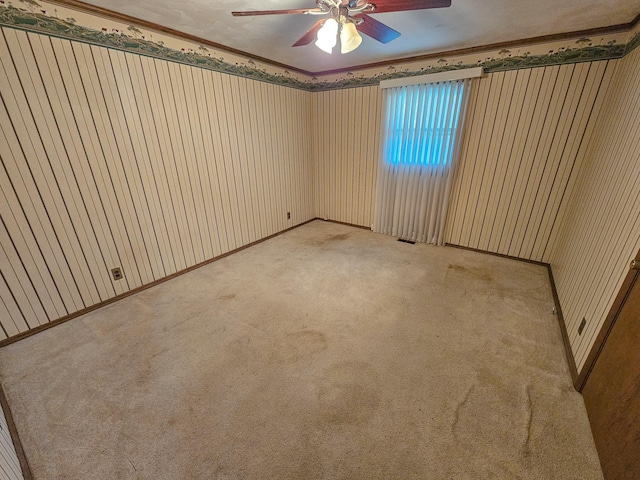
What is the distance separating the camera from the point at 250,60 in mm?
3078

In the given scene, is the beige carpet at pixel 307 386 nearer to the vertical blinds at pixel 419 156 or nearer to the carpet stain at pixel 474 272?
the carpet stain at pixel 474 272

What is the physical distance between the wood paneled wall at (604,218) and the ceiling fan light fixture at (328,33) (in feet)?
6.41

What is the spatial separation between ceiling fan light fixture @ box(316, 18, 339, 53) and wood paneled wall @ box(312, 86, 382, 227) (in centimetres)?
217

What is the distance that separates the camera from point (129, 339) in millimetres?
1974

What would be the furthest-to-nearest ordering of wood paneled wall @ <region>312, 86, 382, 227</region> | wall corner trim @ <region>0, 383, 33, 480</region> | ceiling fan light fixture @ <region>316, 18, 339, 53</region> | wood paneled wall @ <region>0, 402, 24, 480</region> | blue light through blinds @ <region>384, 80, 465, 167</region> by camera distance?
wood paneled wall @ <region>312, 86, 382, 227</region> < blue light through blinds @ <region>384, 80, 465, 167</region> < ceiling fan light fixture @ <region>316, 18, 339, 53</region> < wall corner trim @ <region>0, 383, 33, 480</region> < wood paneled wall @ <region>0, 402, 24, 480</region>

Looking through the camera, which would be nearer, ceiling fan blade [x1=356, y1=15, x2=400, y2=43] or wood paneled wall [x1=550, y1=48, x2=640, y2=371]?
wood paneled wall [x1=550, y1=48, x2=640, y2=371]

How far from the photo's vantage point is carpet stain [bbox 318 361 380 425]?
1.42 meters

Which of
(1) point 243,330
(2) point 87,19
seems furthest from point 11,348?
(2) point 87,19

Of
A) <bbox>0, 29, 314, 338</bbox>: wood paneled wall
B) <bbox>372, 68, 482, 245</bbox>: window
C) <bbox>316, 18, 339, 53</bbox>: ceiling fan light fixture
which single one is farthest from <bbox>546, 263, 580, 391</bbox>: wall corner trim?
<bbox>0, 29, 314, 338</bbox>: wood paneled wall

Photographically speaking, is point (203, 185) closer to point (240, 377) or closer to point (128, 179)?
point (128, 179)

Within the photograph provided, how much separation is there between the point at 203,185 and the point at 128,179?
726 millimetres

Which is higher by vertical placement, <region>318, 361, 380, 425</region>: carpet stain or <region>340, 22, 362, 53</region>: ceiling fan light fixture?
<region>340, 22, 362, 53</region>: ceiling fan light fixture

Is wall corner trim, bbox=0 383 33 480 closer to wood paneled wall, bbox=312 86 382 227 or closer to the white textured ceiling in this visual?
the white textured ceiling

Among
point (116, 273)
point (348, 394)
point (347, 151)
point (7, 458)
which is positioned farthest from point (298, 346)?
point (347, 151)
